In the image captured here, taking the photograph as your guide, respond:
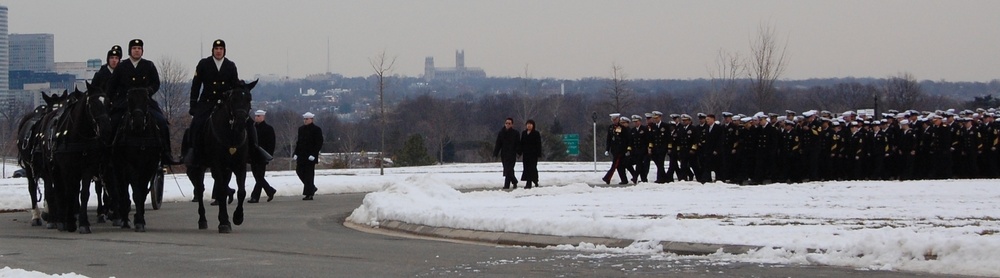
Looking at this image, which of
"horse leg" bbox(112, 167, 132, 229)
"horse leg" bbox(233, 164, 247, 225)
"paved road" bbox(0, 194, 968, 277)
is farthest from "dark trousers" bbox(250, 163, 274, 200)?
"paved road" bbox(0, 194, 968, 277)

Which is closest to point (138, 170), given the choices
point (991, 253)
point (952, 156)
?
point (991, 253)

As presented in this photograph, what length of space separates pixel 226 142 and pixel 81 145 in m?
1.74

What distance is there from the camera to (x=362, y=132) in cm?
11544

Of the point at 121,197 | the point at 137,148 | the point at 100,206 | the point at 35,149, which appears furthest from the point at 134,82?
the point at 100,206

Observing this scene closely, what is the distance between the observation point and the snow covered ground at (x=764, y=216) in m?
12.3

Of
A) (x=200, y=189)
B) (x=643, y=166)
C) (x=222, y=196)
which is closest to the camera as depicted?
(x=222, y=196)

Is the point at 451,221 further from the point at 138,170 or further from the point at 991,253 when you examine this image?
the point at 991,253

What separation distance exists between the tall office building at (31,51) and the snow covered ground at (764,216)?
13227 cm

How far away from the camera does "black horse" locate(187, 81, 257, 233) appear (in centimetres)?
1786

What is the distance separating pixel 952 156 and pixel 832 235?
21.1m

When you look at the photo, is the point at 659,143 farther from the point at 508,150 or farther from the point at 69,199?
the point at 69,199

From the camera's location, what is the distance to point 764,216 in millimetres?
17438

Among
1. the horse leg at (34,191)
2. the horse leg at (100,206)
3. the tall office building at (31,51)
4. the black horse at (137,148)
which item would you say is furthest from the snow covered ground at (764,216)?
the tall office building at (31,51)

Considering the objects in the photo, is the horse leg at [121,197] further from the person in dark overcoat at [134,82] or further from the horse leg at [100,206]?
the horse leg at [100,206]
